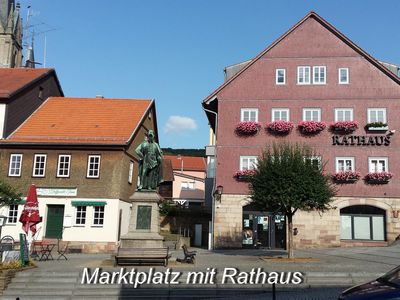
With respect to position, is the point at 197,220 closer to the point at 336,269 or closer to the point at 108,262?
the point at 108,262

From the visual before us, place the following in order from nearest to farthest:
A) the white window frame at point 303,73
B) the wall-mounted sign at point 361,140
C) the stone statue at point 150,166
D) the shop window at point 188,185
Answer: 1. the stone statue at point 150,166
2. the wall-mounted sign at point 361,140
3. the white window frame at point 303,73
4. the shop window at point 188,185

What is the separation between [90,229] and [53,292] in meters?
14.8

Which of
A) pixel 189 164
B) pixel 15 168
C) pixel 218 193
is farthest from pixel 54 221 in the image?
pixel 189 164

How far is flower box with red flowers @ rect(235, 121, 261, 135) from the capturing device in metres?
28.8

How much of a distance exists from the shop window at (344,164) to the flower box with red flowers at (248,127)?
538cm

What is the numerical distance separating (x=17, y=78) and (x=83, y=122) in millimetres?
6937

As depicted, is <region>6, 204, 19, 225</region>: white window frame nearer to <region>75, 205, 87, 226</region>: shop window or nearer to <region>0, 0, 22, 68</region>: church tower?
<region>75, 205, 87, 226</region>: shop window

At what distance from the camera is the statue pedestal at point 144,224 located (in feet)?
51.7

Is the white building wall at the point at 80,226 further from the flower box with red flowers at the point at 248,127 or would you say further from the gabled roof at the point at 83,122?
the flower box with red flowers at the point at 248,127

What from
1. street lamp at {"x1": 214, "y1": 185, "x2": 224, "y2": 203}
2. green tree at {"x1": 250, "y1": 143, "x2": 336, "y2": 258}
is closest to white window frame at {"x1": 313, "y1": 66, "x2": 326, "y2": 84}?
street lamp at {"x1": 214, "y1": 185, "x2": 224, "y2": 203}

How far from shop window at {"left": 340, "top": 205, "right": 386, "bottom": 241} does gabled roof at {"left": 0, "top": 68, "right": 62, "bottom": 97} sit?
899 inches

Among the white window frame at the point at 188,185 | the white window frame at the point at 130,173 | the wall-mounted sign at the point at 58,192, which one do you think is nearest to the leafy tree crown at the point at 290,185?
the white window frame at the point at 130,173

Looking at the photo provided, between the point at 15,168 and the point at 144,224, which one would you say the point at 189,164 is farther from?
the point at 144,224

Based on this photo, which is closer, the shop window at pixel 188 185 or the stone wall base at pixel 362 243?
the stone wall base at pixel 362 243
